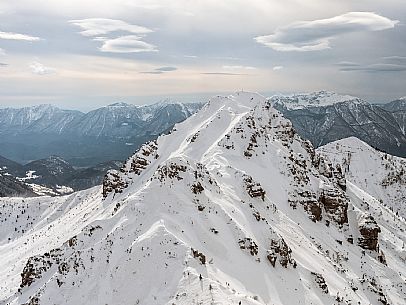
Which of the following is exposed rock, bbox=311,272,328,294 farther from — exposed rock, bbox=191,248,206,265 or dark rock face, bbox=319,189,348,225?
dark rock face, bbox=319,189,348,225

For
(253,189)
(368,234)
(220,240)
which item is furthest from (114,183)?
(368,234)

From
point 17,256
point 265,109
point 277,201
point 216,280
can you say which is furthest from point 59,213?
point 216,280

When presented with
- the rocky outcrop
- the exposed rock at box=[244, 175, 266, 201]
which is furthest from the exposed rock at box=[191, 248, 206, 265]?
the rocky outcrop

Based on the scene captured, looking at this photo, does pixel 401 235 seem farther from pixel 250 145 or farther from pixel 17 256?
pixel 17 256

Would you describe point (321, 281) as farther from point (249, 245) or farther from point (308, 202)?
point (308, 202)

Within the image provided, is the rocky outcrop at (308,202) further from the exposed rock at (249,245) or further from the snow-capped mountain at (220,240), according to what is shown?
the exposed rock at (249,245)

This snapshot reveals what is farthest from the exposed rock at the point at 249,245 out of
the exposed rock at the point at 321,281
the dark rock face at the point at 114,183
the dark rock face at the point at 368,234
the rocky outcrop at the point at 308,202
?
the dark rock face at the point at 368,234
